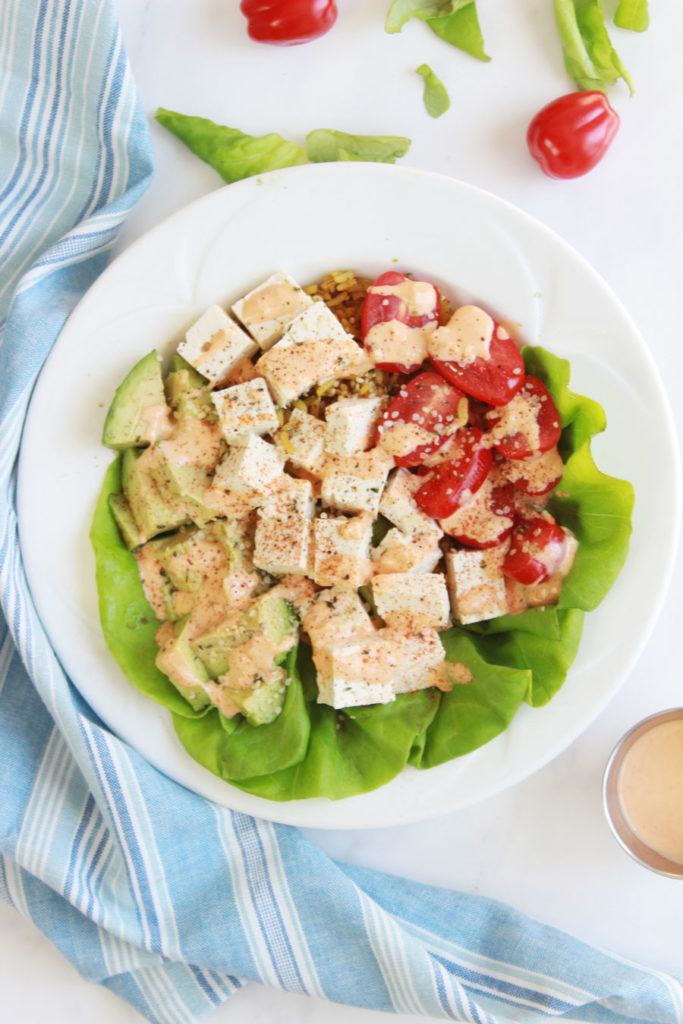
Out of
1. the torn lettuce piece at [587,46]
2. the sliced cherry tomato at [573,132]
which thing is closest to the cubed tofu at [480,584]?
the sliced cherry tomato at [573,132]

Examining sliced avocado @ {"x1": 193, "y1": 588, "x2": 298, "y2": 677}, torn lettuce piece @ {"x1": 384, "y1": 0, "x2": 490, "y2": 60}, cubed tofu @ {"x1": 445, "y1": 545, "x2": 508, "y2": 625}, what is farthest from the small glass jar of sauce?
torn lettuce piece @ {"x1": 384, "y1": 0, "x2": 490, "y2": 60}

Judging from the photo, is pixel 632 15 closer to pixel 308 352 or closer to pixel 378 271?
pixel 378 271

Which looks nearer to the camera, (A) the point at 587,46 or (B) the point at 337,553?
(B) the point at 337,553

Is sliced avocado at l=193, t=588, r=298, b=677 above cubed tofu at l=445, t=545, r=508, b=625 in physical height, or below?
above

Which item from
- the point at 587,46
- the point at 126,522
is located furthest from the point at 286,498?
the point at 587,46

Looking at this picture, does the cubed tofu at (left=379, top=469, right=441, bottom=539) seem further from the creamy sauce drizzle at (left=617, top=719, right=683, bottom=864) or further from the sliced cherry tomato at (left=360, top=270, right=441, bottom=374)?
the creamy sauce drizzle at (left=617, top=719, right=683, bottom=864)

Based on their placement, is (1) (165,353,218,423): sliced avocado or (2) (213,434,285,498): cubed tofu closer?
(2) (213,434,285,498): cubed tofu

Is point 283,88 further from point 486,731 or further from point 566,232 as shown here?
point 486,731
